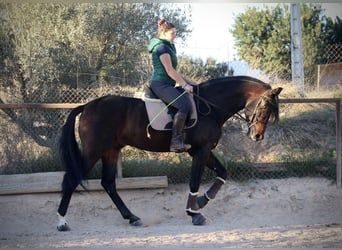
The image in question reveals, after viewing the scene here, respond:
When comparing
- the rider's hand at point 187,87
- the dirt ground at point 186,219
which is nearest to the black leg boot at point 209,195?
the dirt ground at point 186,219

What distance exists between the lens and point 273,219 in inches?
290

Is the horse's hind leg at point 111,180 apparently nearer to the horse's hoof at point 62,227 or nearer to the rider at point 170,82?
the horse's hoof at point 62,227

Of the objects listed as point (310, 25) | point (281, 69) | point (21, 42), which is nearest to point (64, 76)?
point (21, 42)

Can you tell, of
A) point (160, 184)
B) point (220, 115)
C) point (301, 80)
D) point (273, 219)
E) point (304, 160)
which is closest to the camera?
point (220, 115)

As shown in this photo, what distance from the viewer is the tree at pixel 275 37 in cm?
1346

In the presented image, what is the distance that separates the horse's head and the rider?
100cm

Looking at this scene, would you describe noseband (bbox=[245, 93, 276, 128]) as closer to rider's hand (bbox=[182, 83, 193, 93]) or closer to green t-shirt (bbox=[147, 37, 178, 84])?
rider's hand (bbox=[182, 83, 193, 93])

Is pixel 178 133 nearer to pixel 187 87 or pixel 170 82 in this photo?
pixel 187 87

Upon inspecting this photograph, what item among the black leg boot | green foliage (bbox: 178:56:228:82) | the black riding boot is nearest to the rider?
the black riding boot

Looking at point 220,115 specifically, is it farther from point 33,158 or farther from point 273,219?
point 33,158

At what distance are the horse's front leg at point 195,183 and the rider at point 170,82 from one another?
314 mm

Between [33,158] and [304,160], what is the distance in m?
5.18

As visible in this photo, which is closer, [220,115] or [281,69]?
[220,115]

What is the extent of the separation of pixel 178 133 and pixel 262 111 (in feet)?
4.27
